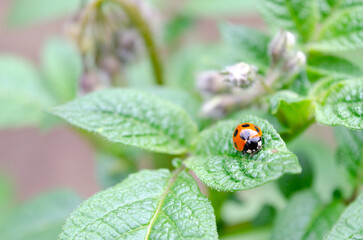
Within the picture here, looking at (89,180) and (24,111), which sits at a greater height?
(89,180)

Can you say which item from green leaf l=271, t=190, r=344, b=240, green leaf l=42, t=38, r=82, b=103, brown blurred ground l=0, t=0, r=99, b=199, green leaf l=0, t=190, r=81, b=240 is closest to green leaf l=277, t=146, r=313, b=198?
green leaf l=271, t=190, r=344, b=240

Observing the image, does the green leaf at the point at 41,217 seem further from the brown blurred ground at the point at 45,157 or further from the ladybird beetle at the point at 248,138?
the brown blurred ground at the point at 45,157

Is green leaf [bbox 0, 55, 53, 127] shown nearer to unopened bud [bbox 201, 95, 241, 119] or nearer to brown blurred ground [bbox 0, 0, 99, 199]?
unopened bud [bbox 201, 95, 241, 119]

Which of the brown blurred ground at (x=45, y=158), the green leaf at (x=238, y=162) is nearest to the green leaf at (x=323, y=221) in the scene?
the green leaf at (x=238, y=162)

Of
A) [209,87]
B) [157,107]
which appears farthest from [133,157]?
[157,107]

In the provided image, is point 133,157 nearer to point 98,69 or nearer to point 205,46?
point 98,69

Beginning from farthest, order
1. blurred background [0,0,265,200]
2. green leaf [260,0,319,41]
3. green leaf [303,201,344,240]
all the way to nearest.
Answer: blurred background [0,0,265,200] → green leaf [260,0,319,41] → green leaf [303,201,344,240]

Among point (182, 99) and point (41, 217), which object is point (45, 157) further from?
point (182, 99)
